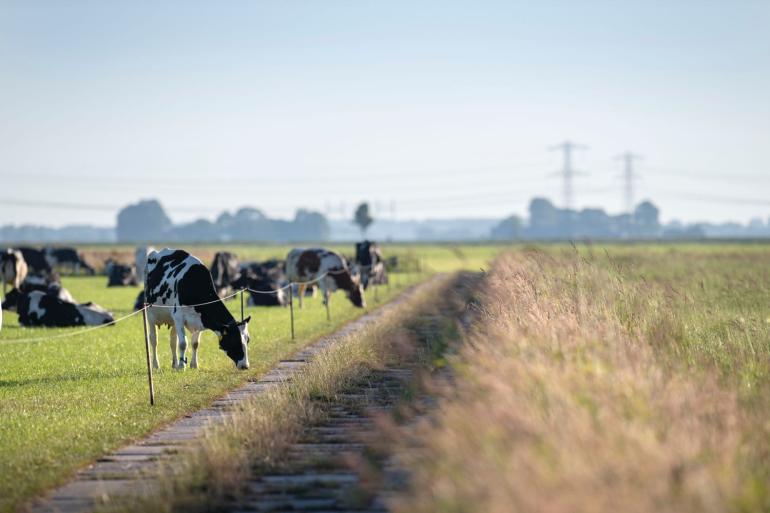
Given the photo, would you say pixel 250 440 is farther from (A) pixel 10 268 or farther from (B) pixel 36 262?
(B) pixel 36 262

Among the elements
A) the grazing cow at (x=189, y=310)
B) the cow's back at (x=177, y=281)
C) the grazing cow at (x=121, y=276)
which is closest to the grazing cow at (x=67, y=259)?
the grazing cow at (x=121, y=276)

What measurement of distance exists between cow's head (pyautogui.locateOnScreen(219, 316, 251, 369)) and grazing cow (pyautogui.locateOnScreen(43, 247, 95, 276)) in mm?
54413

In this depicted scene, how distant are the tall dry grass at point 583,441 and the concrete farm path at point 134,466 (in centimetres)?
274

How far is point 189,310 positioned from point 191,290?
0.38 m

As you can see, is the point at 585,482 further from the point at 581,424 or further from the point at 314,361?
the point at 314,361

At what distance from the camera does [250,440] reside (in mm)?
11141

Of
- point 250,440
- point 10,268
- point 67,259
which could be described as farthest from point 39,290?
point 67,259

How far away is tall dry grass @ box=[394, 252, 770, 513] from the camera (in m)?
5.98

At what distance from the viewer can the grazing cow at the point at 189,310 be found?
18.8 metres

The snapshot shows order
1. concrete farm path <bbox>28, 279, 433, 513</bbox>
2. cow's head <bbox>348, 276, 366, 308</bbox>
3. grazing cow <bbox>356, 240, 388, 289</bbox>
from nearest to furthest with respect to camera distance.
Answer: concrete farm path <bbox>28, 279, 433, 513</bbox>
cow's head <bbox>348, 276, 366, 308</bbox>
grazing cow <bbox>356, 240, 388, 289</bbox>

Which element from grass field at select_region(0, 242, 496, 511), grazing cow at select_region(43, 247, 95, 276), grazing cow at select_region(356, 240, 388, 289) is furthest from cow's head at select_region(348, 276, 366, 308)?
grazing cow at select_region(43, 247, 95, 276)

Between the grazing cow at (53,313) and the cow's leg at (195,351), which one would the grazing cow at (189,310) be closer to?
the cow's leg at (195,351)

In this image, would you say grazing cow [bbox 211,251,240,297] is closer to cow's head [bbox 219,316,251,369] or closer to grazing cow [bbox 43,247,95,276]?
grazing cow [bbox 43,247,95,276]

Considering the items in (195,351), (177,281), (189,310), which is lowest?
(195,351)
